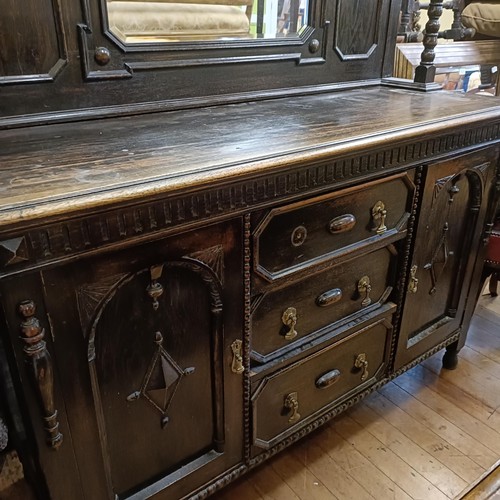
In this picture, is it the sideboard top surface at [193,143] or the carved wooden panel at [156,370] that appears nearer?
the sideboard top surface at [193,143]

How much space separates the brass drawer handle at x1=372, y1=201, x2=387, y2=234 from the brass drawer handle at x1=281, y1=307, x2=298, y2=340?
11.0 inches

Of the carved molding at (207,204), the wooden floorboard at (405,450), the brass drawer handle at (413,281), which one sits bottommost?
the wooden floorboard at (405,450)

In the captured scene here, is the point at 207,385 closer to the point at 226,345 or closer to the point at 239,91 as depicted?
the point at 226,345

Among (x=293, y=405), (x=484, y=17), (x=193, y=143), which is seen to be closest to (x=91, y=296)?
(x=193, y=143)

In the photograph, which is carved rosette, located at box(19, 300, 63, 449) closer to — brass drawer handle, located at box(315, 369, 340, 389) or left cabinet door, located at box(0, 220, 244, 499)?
left cabinet door, located at box(0, 220, 244, 499)

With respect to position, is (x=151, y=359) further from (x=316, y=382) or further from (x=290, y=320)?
(x=316, y=382)

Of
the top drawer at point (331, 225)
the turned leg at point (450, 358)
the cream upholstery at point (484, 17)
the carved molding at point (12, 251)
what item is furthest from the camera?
the cream upholstery at point (484, 17)

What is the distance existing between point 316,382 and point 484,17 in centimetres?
189

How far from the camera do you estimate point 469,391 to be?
163cm

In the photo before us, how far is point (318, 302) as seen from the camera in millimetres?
1148

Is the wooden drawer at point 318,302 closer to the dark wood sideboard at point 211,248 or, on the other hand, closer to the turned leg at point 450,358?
the dark wood sideboard at point 211,248

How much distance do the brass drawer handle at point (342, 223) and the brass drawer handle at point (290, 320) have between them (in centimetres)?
20

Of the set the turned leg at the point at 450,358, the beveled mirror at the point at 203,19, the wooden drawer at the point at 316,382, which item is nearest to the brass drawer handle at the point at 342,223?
the wooden drawer at the point at 316,382

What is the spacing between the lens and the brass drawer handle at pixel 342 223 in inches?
41.5
